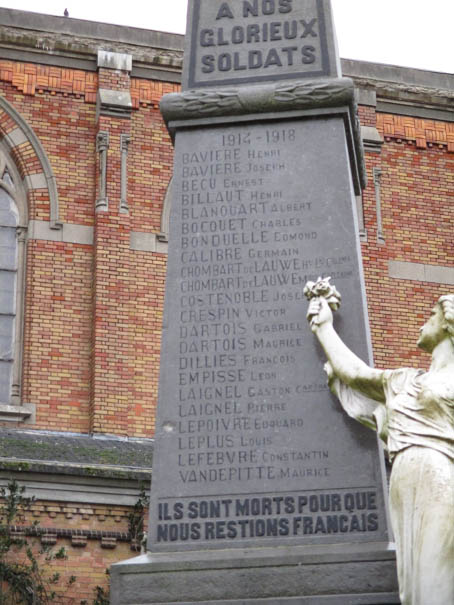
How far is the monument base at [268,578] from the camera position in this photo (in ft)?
26.0

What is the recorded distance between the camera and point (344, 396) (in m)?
8.48

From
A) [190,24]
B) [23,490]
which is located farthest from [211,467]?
[23,490]

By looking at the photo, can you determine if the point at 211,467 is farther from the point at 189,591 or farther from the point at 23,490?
the point at 23,490

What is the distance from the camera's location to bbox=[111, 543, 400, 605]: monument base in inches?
313

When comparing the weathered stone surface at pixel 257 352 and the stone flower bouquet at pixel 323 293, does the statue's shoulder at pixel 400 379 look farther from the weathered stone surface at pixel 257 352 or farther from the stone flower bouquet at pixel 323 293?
the stone flower bouquet at pixel 323 293

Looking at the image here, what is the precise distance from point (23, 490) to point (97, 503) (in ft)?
3.48

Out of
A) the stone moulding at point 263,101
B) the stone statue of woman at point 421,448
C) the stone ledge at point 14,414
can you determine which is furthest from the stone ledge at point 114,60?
the stone statue of woman at point 421,448

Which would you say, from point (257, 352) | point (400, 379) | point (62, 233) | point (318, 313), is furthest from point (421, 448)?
point (62, 233)

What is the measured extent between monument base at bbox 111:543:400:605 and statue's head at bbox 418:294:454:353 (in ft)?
3.82

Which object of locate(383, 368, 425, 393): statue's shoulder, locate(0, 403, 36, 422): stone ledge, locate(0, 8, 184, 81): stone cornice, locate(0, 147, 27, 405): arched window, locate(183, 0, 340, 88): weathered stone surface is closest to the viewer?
locate(383, 368, 425, 393): statue's shoulder

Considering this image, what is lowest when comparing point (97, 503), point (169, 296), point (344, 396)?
point (344, 396)

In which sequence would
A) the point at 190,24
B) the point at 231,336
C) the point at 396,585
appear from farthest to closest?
the point at 190,24 → the point at 231,336 → the point at 396,585

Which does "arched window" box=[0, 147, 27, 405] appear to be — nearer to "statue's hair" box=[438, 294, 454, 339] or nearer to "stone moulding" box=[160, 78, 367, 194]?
"stone moulding" box=[160, 78, 367, 194]

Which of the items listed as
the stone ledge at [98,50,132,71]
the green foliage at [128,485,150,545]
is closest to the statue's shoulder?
the green foliage at [128,485,150,545]
